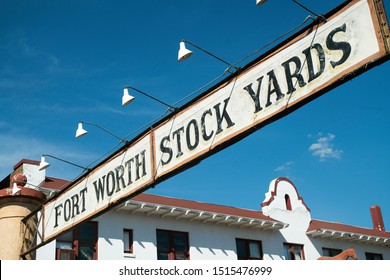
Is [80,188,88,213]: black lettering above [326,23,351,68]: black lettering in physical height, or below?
below

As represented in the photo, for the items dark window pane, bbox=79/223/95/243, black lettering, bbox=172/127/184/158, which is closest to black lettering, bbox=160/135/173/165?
black lettering, bbox=172/127/184/158

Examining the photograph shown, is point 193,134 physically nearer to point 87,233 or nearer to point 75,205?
point 75,205

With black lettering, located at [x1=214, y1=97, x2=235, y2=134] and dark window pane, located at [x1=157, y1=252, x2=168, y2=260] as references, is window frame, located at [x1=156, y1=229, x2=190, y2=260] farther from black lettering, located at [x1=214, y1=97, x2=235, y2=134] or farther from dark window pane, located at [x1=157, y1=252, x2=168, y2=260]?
black lettering, located at [x1=214, y1=97, x2=235, y2=134]

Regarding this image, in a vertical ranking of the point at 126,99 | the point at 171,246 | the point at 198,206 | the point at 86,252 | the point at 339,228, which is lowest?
the point at 126,99

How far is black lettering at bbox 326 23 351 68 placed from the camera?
5.50m

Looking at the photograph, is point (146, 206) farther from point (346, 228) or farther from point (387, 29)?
point (387, 29)

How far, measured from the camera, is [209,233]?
25188 mm

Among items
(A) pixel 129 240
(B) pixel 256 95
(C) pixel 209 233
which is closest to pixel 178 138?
(B) pixel 256 95

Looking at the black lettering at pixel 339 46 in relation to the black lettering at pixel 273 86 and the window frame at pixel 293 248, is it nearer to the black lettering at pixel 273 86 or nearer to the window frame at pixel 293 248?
the black lettering at pixel 273 86

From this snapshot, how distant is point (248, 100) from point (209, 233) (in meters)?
19.4

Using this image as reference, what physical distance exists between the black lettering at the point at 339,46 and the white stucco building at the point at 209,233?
1426 centimetres

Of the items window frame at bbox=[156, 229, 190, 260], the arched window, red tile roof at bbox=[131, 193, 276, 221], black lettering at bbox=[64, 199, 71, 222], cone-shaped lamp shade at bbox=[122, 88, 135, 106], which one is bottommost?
black lettering at bbox=[64, 199, 71, 222]

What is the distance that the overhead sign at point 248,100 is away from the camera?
17.9 ft

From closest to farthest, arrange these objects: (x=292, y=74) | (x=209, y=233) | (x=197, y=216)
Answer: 1. (x=292, y=74)
2. (x=197, y=216)
3. (x=209, y=233)
